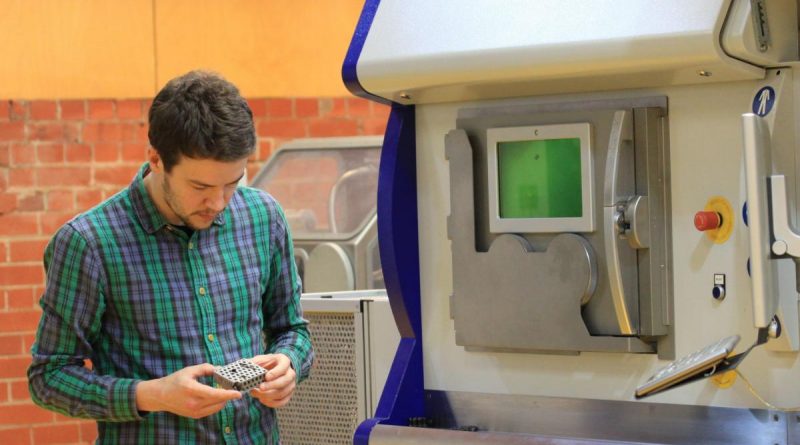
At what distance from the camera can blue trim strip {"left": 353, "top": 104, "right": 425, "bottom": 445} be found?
8.39 ft

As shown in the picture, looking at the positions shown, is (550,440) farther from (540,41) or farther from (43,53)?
(43,53)

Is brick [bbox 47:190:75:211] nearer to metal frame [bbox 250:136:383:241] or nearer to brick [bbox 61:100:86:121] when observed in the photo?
brick [bbox 61:100:86:121]

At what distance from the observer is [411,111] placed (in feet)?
8.56

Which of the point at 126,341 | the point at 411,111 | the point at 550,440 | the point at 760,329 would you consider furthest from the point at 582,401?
the point at 126,341

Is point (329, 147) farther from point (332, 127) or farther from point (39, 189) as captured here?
point (39, 189)

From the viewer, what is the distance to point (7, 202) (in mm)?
4707

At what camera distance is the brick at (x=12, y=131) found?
472 cm

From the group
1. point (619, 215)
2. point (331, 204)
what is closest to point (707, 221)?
point (619, 215)

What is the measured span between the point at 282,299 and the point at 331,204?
215 cm

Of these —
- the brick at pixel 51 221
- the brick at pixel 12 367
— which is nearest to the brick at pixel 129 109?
the brick at pixel 51 221

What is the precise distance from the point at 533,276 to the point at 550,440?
34 cm

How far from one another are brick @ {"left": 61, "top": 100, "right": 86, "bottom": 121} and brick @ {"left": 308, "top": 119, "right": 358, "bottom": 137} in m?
0.96

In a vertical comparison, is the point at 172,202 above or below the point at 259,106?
below

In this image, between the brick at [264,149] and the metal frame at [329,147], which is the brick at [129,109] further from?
the metal frame at [329,147]
